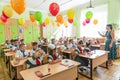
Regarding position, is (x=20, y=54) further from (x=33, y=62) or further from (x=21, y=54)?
(x=33, y=62)

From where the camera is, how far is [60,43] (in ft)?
19.2

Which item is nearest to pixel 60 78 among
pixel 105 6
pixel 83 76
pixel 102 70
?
pixel 83 76

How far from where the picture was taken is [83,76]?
3.45m

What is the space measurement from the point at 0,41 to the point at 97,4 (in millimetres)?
6340

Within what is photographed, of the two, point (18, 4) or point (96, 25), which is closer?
point (18, 4)

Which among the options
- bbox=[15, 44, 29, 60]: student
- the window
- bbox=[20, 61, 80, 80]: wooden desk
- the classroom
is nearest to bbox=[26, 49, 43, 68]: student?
the classroom

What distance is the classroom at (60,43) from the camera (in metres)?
2.53

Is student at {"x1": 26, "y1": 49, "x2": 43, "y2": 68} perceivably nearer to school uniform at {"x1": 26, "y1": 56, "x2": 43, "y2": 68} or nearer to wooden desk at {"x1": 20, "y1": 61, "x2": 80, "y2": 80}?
school uniform at {"x1": 26, "y1": 56, "x2": 43, "y2": 68}

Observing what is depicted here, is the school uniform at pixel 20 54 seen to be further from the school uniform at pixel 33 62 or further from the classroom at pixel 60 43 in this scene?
the school uniform at pixel 33 62

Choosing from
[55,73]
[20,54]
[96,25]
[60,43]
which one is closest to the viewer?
[55,73]

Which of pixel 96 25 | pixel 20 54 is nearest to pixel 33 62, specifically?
pixel 20 54

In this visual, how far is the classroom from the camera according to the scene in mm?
2531

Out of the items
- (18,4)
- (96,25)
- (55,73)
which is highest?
(18,4)

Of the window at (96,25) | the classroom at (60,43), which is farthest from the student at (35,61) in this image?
the window at (96,25)
